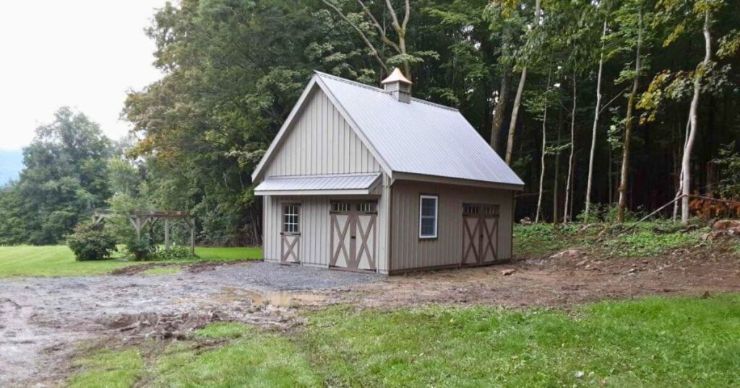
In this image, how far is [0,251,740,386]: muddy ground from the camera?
307 inches

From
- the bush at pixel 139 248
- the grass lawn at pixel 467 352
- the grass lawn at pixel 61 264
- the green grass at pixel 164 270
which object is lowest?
the grass lawn at pixel 61 264

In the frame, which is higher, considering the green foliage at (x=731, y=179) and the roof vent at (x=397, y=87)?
the roof vent at (x=397, y=87)

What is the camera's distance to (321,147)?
17.2 metres

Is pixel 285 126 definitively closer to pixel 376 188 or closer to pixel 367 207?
pixel 367 207

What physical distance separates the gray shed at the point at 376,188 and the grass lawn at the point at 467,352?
745 cm

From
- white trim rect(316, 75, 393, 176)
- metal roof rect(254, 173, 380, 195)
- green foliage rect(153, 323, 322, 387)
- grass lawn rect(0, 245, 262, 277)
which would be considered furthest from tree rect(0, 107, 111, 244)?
green foliage rect(153, 323, 322, 387)

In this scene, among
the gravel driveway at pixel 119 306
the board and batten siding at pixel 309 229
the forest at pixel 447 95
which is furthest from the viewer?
the forest at pixel 447 95

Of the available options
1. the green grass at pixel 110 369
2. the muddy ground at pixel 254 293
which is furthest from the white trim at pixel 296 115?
the green grass at pixel 110 369

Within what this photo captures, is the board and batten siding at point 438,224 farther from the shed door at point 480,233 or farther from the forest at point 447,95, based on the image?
the forest at point 447,95

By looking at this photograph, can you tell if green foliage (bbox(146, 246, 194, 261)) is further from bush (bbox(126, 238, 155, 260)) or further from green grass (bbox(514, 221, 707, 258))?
green grass (bbox(514, 221, 707, 258))

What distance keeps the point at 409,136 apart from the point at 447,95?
35.9 ft

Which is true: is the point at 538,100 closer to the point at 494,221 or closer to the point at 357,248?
the point at 494,221

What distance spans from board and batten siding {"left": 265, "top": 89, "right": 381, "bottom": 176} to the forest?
471cm

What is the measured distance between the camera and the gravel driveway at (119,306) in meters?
6.98
